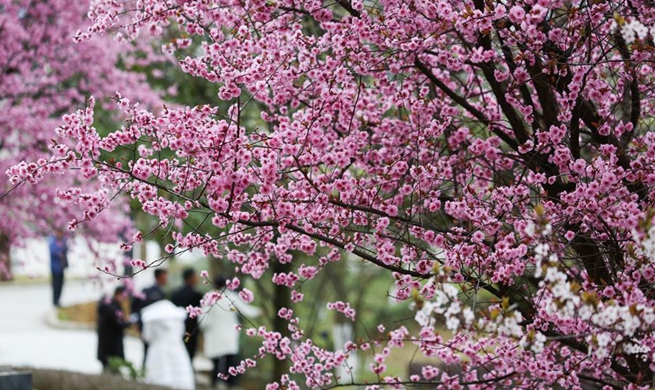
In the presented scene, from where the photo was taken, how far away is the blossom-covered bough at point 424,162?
14.4 ft

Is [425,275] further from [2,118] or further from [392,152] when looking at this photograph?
[2,118]

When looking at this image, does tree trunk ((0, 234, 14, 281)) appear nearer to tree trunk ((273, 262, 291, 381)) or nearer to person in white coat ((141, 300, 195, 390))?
person in white coat ((141, 300, 195, 390))

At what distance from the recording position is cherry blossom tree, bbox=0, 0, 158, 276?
10.4 meters

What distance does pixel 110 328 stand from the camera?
12516mm

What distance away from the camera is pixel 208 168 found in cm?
441

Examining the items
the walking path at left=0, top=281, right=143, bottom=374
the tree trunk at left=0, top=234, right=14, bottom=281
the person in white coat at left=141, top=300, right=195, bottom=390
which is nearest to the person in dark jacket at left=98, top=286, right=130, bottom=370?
the walking path at left=0, top=281, right=143, bottom=374

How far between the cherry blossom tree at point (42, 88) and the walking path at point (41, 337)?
1.21 metres

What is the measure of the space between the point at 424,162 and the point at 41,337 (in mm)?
14906

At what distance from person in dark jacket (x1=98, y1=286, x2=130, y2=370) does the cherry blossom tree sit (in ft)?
3.86

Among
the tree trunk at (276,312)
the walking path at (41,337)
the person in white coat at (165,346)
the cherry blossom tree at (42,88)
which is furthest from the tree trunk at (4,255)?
the tree trunk at (276,312)

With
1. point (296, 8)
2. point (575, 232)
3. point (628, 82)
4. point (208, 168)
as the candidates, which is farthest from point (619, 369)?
point (296, 8)

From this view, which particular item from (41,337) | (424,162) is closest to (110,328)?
(41,337)

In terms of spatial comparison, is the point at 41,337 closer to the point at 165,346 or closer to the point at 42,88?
the point at 165,346

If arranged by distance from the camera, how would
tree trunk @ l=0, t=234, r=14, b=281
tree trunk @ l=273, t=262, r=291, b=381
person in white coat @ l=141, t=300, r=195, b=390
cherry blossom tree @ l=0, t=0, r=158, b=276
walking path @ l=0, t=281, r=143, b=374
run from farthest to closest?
walking path @ l=0, t=281, r=143, b=374 < tree trunk @ l=273, t=262, r=291, b=381 < tree trunk @ l=0, t=234, r=14, b=281 < person in white coat @ l=141, t=300, r=195, b=390 < cherry blossom tree @ l=0, t=0, r=158, b=276
